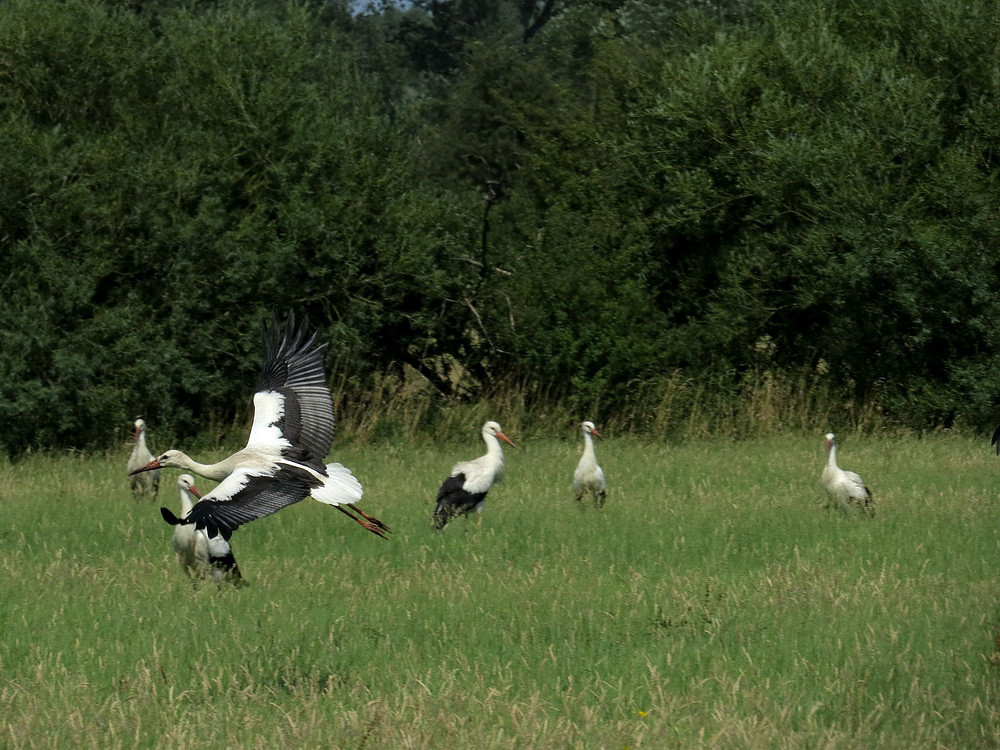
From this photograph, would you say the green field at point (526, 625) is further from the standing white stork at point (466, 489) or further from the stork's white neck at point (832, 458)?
the stork's white neck at point (832, 458)

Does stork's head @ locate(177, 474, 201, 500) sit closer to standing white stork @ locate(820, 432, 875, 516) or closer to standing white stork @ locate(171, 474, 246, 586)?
standing white stork @ locate(171, 474, 246, 586)

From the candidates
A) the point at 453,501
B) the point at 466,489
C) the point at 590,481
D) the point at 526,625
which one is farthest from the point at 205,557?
the point at 590,481

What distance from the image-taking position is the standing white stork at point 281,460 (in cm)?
784

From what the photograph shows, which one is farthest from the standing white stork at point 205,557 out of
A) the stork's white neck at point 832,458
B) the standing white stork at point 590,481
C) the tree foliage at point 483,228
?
the tree foliage at point 483,228

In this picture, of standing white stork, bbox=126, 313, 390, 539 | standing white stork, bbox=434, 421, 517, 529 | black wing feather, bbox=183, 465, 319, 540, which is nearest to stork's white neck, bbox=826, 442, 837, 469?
standing white stork, bbox=434, 421, 517, 529

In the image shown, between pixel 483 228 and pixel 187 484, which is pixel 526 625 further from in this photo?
pixel 483 228

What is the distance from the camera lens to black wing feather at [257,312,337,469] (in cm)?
1023

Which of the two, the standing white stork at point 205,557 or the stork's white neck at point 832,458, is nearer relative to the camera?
the standing white stork at point 205,557

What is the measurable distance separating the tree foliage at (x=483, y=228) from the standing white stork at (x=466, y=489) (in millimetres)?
5769

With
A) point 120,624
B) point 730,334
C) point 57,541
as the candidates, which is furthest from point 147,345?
point 120,624

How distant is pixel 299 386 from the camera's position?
1065cm

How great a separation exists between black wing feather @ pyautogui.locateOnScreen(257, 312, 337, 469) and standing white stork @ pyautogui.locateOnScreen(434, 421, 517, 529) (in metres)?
1.28

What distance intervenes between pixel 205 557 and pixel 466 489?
2.93m

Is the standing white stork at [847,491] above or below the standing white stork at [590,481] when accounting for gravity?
above
